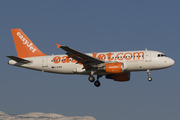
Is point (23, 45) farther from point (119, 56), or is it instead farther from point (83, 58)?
point (119, 56)

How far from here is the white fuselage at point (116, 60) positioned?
43.0 metres

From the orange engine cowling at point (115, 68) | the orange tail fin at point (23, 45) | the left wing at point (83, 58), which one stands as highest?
the orange tail fin at point (23, 45)

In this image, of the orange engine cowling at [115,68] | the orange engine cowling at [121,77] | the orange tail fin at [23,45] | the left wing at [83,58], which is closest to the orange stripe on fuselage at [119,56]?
the orange engine cowling at [115,68]

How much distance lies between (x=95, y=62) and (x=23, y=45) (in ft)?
47.5

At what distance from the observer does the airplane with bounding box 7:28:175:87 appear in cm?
4283

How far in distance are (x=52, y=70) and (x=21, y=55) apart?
682 cm

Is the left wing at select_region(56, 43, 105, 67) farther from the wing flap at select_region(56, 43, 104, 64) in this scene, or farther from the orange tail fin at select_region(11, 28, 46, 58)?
the orange tail fin at select_region(11, 28, 46, 58)

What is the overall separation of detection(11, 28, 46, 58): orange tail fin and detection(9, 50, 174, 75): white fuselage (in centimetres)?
262

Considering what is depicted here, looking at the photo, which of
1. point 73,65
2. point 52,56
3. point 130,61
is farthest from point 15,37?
point 130,61

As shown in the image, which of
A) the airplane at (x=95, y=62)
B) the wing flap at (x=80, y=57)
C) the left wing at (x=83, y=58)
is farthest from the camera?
the airplane at (x=95, y=62)

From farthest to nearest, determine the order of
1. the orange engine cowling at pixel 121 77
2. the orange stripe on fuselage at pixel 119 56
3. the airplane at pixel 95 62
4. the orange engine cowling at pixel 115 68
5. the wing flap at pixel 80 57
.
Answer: the orange engine cowling at pixel 121 77 < the orange stripe on fuselage at pixel 119 56 < the airplane at pixel 95 62 < the orange engine cowling at pixel 115 68 < the wing flap at pixel 80 57

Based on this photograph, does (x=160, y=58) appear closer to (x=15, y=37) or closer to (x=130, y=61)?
(x=130, y=61)

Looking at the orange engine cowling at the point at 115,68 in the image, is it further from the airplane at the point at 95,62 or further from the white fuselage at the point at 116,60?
the white fuselage at the point at 116,60

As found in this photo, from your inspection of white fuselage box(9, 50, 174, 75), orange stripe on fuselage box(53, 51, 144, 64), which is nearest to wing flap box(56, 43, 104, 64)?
white fuselage box(9, 50, 174, 75)
